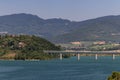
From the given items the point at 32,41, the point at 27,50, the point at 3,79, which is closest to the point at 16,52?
the point at 27,50

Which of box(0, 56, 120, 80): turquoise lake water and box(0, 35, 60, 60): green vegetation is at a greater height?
box(0, 35, 60, 60): green vegetation

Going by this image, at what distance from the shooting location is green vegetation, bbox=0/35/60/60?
446 ft

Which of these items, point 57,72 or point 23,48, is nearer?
point 57,72

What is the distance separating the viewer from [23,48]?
14475cm

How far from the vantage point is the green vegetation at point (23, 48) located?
136m

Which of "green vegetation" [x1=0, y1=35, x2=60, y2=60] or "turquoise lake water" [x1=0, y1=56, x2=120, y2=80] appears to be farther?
"green vegetation" [x1=0, y1=35, x2=60, y2=60]

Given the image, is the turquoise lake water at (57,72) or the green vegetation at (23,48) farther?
the green vegetation at (23,48)

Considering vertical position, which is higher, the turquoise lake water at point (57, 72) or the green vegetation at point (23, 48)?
the green vegetation at point (23, 48)

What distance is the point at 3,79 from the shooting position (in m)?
67.2

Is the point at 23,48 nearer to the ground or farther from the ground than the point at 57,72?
farther from the ground

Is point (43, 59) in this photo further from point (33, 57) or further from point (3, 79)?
point (3, 79)

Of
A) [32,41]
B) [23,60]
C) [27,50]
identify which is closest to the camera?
[23,60]

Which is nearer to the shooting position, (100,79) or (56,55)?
(100,79)

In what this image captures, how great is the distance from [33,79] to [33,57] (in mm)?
68992
